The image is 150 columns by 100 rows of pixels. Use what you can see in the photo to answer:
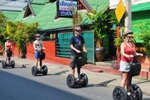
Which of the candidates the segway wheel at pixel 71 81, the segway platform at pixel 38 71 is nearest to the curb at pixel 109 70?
the segway platform at pixel 38 71

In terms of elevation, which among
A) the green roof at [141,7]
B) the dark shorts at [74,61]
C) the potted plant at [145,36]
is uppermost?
the green roof at [141,7]

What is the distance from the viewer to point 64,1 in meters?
20.0

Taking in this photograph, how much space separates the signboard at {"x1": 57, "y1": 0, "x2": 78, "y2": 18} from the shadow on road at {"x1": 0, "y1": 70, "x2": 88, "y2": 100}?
8.99m

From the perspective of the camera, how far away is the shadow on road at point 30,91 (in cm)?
838

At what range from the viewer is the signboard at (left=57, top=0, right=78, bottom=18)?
773 inches

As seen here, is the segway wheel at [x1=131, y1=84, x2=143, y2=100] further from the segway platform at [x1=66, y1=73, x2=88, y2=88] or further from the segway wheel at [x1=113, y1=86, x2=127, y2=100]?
the segway platform at [x1=66, y1=73, x2=88, y2=88]

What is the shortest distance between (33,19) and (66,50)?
986 centimetres

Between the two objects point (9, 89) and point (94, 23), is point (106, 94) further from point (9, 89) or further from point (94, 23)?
point (94, 23)

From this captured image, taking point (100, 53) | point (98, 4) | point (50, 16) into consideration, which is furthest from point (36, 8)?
point (100, 53)

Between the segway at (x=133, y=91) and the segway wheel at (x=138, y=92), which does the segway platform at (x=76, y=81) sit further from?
the segway wheel at (x=138, y=92)

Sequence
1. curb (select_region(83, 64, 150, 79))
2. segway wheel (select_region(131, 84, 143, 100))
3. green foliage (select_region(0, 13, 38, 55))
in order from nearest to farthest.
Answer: segway wheel (select_region(131, 84, 143, 100))
curb (select_region(83, 64, 150, 79))
green foliage (select_region(0, 13, 38, 55))

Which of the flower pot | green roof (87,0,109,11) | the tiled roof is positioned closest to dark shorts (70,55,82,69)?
the flower pot

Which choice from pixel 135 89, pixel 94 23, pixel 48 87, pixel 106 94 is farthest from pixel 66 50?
pixel 135 89

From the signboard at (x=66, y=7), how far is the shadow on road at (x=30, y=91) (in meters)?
8.99
